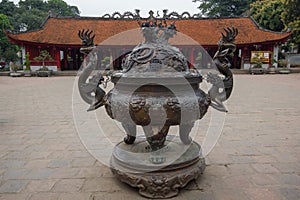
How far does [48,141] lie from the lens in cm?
428

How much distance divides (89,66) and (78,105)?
522 centimetres

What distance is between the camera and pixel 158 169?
2555 millimetres

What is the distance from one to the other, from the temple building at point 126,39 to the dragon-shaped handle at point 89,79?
17.7 m

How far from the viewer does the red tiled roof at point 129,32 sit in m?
21.4

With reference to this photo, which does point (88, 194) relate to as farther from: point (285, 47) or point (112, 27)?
A: point (285, 47)

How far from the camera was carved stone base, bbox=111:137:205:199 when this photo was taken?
8.17 feet

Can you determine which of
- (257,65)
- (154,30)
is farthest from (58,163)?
(257,65)

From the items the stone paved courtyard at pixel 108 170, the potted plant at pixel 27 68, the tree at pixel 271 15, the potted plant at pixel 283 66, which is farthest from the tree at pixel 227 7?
the stone paved courtyard at pixel 108 170

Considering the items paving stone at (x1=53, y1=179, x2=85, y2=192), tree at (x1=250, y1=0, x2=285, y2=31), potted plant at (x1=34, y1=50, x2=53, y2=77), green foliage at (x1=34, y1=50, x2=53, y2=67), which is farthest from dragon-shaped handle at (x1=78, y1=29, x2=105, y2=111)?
tree at (x1=250, y1=0, x2=285, y2=31)

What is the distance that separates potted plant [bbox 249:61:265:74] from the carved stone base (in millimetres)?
19816

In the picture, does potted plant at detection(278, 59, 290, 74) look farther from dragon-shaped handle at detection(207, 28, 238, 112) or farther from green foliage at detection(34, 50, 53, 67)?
dragon-shaped handle at detection(207, 28, 238, 112)

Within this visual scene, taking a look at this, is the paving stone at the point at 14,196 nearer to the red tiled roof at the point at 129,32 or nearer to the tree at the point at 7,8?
the red tiled roof at the point at 129,32

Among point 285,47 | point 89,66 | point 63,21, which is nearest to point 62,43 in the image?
point 63,21

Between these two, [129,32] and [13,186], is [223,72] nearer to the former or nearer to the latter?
[13,186]
